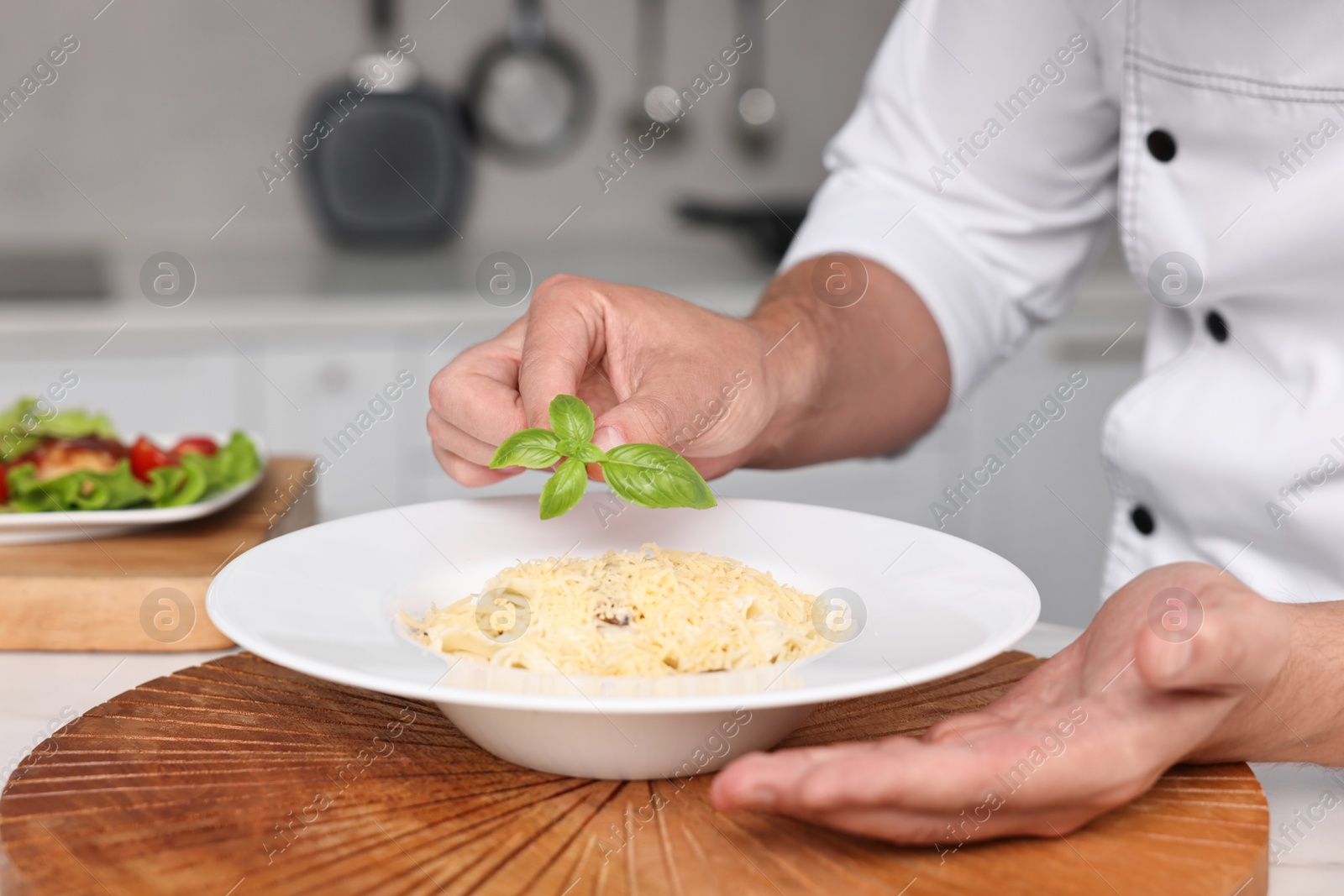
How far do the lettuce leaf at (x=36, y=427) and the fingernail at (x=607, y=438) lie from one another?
0.80m

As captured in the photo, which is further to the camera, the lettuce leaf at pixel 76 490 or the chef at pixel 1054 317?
the lettuce leaf at pixel 76 490

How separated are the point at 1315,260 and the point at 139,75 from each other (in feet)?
8.49

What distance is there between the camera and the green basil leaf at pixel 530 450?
776 millimetres

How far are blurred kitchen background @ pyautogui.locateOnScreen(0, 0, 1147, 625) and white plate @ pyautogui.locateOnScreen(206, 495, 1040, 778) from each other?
1.47m

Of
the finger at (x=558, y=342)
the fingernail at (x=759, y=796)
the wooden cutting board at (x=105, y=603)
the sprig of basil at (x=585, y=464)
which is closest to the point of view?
the fingernail at (x=759, y=796)

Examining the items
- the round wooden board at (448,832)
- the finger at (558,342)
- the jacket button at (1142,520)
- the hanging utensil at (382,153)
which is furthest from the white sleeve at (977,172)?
the hanging utensil at (382,153)

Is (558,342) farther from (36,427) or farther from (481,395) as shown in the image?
(36,427)

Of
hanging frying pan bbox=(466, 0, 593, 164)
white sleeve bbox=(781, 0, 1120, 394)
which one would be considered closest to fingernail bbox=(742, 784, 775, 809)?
white sleeve bbox=(781, 0, 1120, 394)

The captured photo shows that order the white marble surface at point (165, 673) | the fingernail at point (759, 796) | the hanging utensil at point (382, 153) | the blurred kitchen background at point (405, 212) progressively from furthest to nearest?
1. the hanging utensil at point (382, 153)
2. the blurred kitchen background at point (405, 212)
3. the white marble surface at point (165, 673)
4. the fingernail at point (759, 796)

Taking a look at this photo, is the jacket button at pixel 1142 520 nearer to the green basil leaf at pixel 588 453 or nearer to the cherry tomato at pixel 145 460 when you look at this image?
the green basil leaf at pixel 588 453

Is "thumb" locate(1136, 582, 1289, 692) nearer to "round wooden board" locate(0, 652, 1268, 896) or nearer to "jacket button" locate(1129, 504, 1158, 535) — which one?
"round wooden board" locate(0, 652, 1268, 896)

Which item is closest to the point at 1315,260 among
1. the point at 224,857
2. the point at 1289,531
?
the point at 1289,531

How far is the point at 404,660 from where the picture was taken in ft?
2.10

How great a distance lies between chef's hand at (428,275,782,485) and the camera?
886 mm
